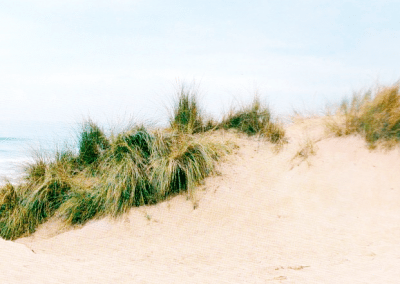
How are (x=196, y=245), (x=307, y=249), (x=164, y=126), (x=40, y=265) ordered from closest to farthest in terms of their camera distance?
(x=40, y=265) < (x=307, y=249) < (x=196, y=245) < (x=164, y=126)

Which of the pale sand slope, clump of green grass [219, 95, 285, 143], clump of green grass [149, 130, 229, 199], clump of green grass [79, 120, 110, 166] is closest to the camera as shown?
the pale sand slope

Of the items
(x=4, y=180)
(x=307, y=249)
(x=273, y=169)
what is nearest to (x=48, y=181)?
(x=4, y=180)

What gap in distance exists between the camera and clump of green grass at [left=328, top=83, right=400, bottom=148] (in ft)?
20.0

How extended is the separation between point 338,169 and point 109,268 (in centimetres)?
376

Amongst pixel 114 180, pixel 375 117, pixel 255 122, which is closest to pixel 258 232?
pixel 114 180

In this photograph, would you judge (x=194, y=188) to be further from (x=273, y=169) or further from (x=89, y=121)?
(x=89, y=121)

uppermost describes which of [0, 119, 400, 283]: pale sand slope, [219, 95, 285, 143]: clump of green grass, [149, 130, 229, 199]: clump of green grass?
[219, 95, 285, 143]: clump of green grass

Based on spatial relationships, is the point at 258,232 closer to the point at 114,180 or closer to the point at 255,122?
the point at 114,180

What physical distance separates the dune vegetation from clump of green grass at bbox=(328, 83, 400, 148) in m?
1.17

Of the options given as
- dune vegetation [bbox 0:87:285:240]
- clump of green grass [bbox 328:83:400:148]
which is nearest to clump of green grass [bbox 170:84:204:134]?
dune vegetation [bbox 0:87:285:240]

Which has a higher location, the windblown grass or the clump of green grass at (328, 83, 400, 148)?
the clump of green grass at (328, 83, 400, 148)

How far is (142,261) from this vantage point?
191 inches

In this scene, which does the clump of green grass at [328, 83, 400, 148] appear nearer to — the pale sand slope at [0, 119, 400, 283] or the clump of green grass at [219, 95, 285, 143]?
the pale sand slope at [0, 119, 400, 283]

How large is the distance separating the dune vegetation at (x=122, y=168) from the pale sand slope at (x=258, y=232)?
27cm
